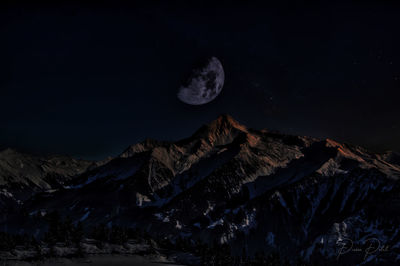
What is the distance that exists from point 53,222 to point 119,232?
31063mm

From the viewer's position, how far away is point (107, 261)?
118125mm

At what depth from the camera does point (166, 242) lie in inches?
7333

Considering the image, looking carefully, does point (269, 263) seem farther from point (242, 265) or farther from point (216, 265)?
point (216, 265)

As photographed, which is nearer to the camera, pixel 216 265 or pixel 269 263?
pixel 216 265

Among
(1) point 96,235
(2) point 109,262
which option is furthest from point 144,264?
(1) point 96,235

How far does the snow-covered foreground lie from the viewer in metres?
106

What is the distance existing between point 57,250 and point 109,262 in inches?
643

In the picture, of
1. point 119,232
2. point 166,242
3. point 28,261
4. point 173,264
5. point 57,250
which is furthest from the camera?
point 166,242

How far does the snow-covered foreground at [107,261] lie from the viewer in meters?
106

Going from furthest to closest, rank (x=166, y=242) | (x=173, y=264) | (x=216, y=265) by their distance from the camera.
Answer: (x=166, y=242) < (x=216, y=265) < (x=173, y=264)

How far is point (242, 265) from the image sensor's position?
172m

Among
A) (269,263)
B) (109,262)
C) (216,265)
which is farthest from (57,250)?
(269,263)

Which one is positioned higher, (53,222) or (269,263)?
(53,222)

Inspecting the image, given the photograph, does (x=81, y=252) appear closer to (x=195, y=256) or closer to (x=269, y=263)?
(x=195, y=256)
